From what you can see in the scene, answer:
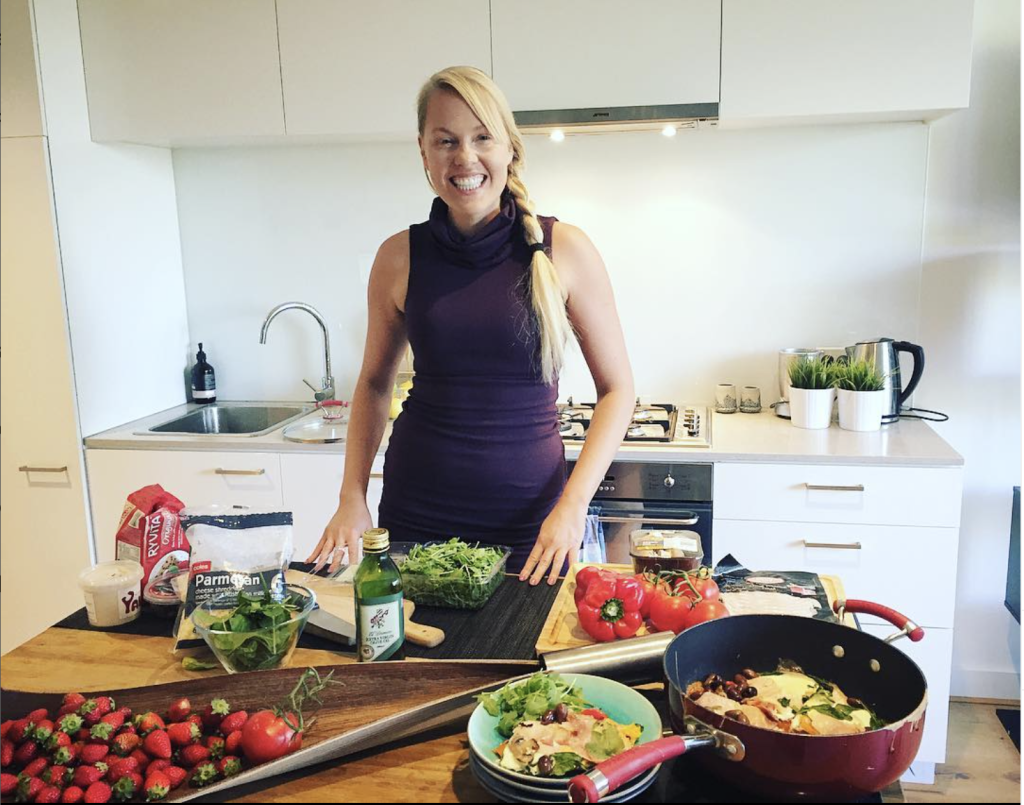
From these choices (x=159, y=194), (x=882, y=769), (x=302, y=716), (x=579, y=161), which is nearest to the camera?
(x=882, y=769)

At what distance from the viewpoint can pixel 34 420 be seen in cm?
262

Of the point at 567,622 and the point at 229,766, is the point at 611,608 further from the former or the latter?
the point at 229,766

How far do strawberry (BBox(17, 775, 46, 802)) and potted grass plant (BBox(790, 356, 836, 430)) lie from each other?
2.12 metres

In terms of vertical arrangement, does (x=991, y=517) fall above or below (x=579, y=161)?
below

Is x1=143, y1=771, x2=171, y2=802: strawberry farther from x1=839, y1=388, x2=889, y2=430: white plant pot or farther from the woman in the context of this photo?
x1=839, y1=388, x2=889, y2=430: white plant pot

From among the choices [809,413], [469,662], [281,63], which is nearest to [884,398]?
[809,413]

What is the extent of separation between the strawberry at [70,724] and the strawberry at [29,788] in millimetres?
73

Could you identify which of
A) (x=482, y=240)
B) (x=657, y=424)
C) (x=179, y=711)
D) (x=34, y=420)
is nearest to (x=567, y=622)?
(x=179, y=711)

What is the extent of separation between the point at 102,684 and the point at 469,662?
0.46 metres

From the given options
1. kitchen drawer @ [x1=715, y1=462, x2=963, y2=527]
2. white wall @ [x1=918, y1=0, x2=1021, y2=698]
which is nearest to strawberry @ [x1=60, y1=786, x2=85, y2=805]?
kitchen drawer @ [x1=715, y1=462, x2=963, y2=527]

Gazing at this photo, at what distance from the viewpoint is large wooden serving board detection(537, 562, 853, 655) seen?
1138 mm

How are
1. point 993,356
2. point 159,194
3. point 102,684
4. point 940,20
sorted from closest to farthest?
point 102,684, point 940,20, point 993,356, point 159,194

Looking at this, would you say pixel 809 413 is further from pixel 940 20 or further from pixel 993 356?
pixel 940 20

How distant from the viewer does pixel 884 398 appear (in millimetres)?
2455
